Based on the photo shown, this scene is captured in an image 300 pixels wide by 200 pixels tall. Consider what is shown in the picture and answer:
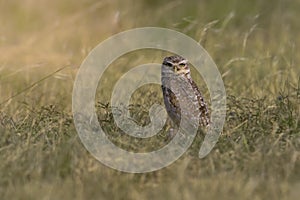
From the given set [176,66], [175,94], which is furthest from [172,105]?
[176,66]

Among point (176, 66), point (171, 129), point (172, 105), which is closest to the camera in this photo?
point (171, 129)

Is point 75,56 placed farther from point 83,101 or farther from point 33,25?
point 83,101

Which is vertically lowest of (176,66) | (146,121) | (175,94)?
(146,121)

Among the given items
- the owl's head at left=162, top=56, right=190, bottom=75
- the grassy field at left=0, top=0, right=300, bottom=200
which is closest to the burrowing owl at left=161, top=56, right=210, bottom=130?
the owl's head at left=162, top=56, right=190, bottom=75

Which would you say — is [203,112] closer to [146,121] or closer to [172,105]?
[172,105]

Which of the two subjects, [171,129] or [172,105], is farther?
[172,105]

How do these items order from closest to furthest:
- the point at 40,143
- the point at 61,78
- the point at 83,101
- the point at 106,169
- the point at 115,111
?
the point at 106,169 → the point at 40,143 → the point at 115,111 → the point at 83,101 → the point at 61,78

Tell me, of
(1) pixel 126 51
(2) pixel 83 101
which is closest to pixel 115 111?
(2) pixel 83 101
